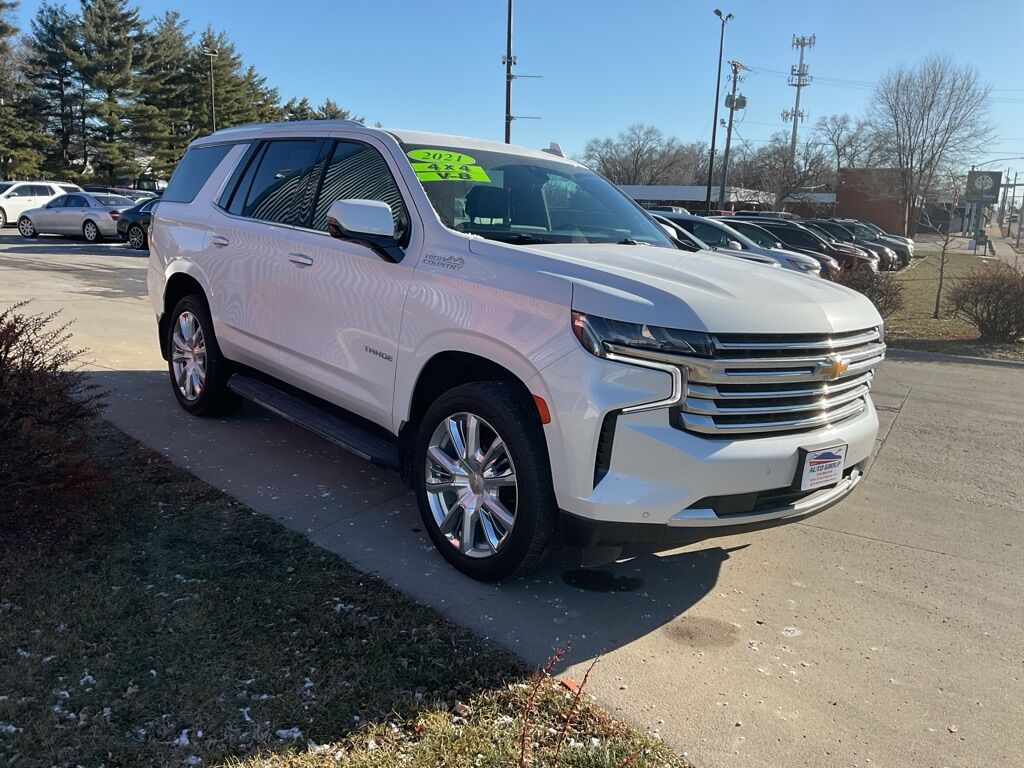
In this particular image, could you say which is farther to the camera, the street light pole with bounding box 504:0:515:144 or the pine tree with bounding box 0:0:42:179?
the pine tree with bounding box 0:0:42:179

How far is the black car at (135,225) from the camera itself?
22.6 metres

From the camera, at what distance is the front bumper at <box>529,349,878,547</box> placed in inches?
121

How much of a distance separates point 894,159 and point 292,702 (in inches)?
2195

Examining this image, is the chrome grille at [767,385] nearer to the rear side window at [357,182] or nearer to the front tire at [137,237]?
the rear side window at [357,182]

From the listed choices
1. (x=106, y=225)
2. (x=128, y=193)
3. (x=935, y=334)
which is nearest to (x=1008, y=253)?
(x=935, y=334)

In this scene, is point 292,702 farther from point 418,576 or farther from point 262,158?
point 262,158

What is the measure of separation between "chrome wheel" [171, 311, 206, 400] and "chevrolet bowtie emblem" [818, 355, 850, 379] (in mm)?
4211

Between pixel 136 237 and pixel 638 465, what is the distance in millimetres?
22878

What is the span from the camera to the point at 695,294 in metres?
3.24

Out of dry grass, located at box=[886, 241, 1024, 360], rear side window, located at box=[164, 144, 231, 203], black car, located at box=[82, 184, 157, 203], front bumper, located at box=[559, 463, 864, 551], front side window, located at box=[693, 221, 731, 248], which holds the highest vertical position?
black car, located at box=[82, 184, 157, 203]

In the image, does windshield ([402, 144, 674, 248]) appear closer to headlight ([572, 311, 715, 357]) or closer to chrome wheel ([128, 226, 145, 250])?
headlight ([572, 311, 715, 357])

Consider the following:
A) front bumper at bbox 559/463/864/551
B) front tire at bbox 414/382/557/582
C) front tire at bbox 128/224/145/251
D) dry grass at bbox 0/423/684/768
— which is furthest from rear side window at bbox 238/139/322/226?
front tire at bbox 128/224/145/251

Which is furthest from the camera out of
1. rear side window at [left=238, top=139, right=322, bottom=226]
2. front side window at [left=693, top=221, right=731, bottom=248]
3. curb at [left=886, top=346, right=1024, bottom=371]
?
front side window at [left=693, top=221, right=731, bottom=248]

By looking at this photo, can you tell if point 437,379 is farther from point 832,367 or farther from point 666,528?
point 832,367
